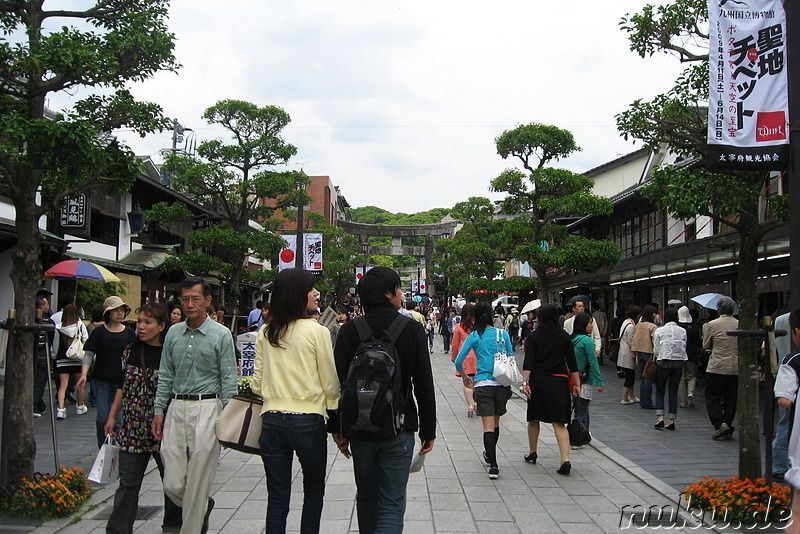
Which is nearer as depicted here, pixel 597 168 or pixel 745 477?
pixel 745 477

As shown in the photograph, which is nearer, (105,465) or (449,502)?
(105,465)

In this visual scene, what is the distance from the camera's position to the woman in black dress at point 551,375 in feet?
22.0

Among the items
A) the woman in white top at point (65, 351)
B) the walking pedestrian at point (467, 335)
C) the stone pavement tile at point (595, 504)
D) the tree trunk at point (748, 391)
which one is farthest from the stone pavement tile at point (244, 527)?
the woman in white top at point (65, 351)

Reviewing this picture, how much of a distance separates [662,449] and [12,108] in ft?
26.6

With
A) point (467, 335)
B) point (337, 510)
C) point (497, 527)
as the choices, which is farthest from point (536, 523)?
point (467, 335)

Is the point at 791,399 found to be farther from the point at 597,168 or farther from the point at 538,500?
the point at 597,168

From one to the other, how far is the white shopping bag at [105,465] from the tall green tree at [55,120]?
1375 millimetres

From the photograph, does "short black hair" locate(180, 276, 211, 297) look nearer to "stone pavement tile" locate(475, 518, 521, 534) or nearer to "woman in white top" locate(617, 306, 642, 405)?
"stone pavement tile" locate(475, 518, 521, 534)

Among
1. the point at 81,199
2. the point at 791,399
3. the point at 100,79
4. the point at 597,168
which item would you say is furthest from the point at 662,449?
the point at 597,168

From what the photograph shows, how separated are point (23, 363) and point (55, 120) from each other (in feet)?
7.23

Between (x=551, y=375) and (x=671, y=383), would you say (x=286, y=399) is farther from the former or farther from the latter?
(x=671, y=383)

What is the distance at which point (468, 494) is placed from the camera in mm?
6035

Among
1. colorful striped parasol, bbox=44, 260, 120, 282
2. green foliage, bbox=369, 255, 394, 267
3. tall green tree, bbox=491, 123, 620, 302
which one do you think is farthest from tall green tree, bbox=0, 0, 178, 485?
green foliage, bbox=369, 255, 394, 267

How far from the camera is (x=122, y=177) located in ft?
21.9
